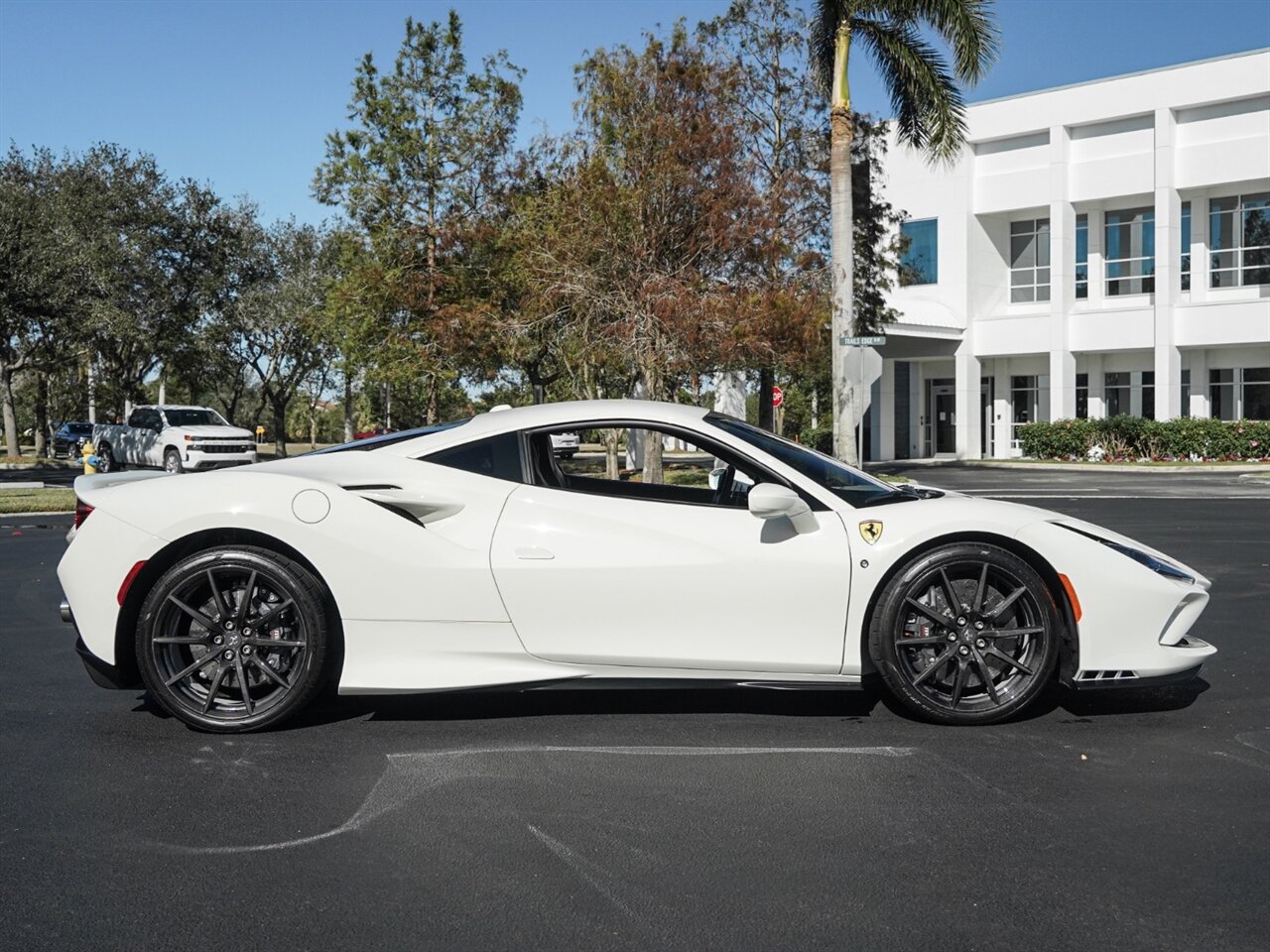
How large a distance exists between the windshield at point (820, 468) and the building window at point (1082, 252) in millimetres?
39105

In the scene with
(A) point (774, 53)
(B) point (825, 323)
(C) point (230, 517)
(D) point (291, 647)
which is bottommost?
(D) point (291, 647)

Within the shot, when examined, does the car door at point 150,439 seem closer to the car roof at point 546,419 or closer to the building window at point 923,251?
the building window at point 923,251

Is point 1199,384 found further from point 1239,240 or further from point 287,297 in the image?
point 287,297

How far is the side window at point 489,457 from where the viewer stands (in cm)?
520

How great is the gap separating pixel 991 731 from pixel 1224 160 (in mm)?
38489

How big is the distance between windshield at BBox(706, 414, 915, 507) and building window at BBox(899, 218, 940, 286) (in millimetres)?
37453

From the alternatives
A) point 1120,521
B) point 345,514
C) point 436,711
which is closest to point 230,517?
point 345,514

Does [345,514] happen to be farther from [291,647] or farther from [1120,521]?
[1120,521]

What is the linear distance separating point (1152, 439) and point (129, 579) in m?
37.2

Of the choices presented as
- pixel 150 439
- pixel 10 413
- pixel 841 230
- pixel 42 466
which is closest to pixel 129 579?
pixel 841 230

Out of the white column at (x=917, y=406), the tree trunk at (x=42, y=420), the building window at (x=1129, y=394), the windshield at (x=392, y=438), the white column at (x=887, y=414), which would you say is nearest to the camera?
the windshield at (x=392, y=438)

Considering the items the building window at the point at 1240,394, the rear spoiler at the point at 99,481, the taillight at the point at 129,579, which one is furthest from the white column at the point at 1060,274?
the taillight at the point at 129,579

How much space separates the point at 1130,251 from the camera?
133 ft

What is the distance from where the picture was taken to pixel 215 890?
3.42 metres
